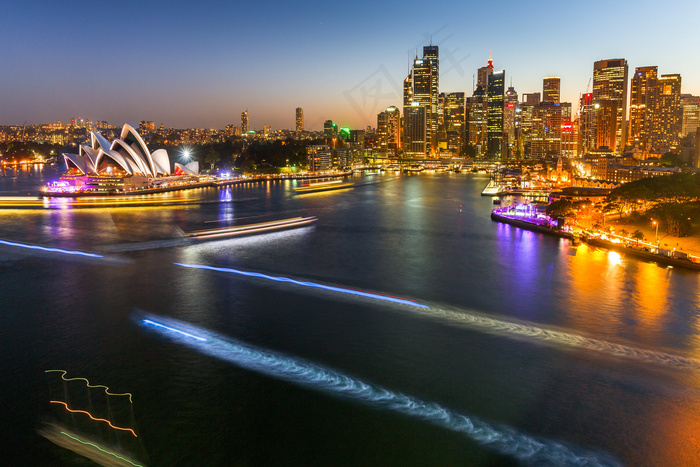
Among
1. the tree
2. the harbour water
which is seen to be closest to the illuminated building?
the tree

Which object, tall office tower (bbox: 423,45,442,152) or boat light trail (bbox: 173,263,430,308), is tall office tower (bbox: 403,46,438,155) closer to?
tall office tower (bbox: 423,45,442,152)

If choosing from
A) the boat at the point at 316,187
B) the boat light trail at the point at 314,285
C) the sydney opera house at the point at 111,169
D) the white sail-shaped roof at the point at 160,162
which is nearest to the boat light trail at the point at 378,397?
the boat light trail at the point at 314,285

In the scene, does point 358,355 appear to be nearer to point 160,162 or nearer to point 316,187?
point 316,187

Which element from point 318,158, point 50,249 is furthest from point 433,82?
point 50,249

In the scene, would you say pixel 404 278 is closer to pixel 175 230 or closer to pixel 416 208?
pixel 175 230

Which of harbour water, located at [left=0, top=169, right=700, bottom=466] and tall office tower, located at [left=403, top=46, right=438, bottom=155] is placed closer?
harbour water, located at [left=0, top=169, right=700, bottom=466]

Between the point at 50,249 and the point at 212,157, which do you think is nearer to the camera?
the point at 50,249
